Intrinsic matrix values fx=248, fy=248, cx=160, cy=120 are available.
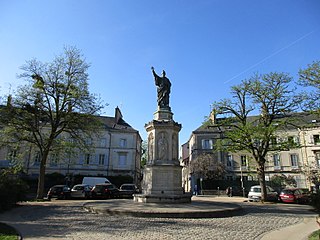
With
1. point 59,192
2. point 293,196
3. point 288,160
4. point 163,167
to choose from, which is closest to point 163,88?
point 163,167

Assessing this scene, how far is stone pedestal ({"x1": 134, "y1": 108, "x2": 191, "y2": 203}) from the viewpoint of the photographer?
520 inches

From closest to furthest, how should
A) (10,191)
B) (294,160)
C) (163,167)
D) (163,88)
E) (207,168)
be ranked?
1. (10,191)
2. (163,167)
3. (163,88)
4. (207,168)
5. (294,160)

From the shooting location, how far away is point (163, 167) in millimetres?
13570

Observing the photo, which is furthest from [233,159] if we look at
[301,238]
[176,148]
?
[301,238]

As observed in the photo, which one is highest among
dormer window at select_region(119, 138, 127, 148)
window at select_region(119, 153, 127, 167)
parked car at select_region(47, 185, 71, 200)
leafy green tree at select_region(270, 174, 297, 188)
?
dormer window at select_region(119, 138, 127, 148)

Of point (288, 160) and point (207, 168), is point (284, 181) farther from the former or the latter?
point (207, 168)

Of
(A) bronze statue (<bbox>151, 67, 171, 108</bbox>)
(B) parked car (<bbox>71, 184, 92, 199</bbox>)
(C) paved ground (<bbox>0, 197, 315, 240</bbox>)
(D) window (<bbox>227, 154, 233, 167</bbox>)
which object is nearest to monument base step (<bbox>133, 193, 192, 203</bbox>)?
(C) paved ground (<bbox>0, 197, 315, 240</bbox>)

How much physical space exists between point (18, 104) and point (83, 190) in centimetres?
977

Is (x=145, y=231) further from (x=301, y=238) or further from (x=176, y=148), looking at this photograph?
(x=176, y=148)

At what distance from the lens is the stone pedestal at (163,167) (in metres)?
13.2

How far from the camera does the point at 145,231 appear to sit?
24.4 ft

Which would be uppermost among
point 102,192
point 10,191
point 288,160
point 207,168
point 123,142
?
point 123,142

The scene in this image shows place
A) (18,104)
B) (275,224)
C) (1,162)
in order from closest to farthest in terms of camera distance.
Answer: (275,224)
(18,104)
(1,162)

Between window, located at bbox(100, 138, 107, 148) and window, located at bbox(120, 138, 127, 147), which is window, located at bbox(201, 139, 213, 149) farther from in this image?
window, located at bbox(100, 138, 107, 148)
